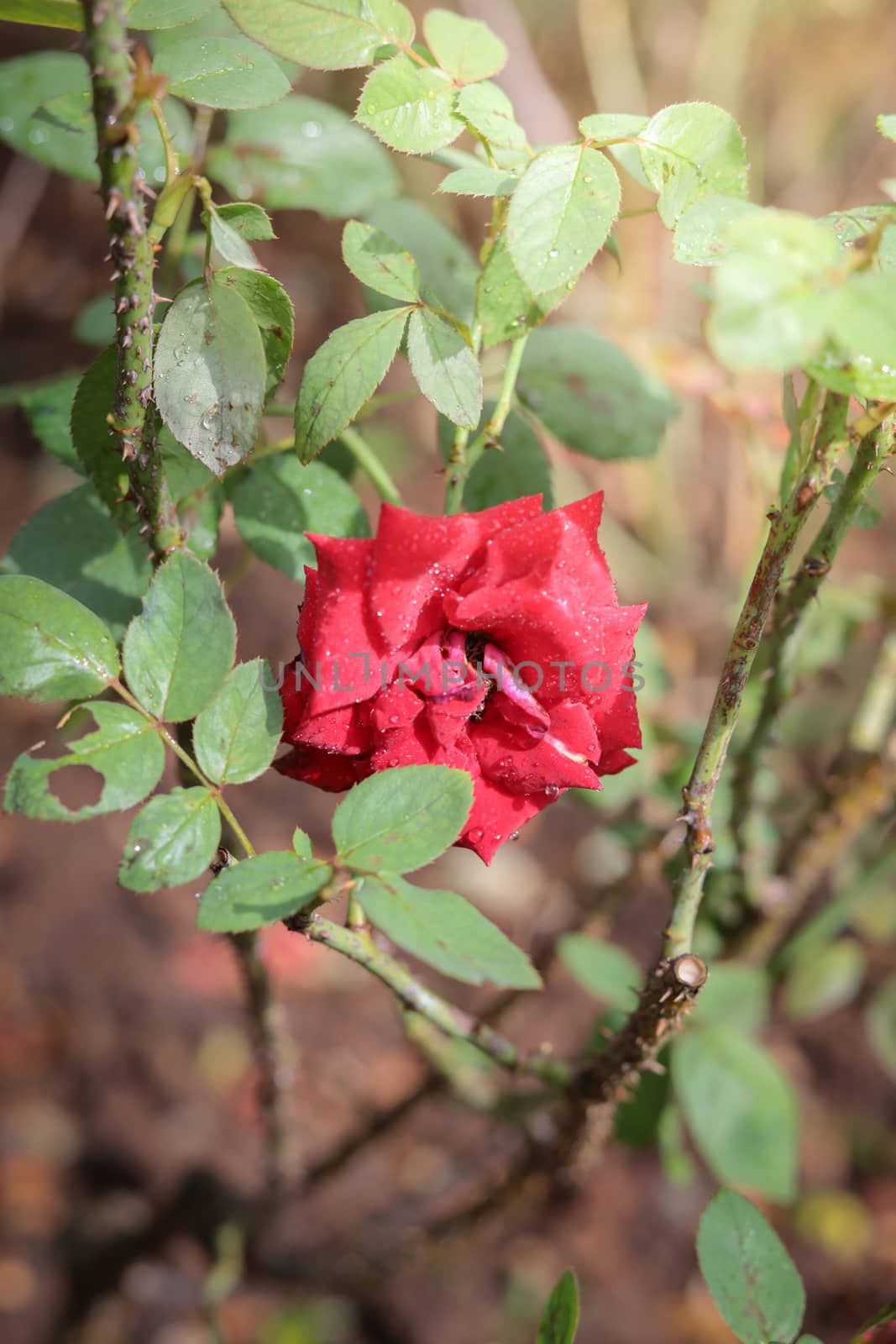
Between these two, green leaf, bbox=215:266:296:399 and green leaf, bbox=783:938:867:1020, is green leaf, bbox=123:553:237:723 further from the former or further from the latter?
green leaf, bbox=783:938:867:1020

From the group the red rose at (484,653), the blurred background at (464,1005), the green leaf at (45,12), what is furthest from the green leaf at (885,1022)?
the green leaf at (45,12)

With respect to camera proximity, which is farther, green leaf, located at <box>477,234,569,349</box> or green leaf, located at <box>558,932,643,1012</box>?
green leaf, located at <box>558,932,643,1012</box>

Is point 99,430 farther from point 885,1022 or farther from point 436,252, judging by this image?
point 885,1022

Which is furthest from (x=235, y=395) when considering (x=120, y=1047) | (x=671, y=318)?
(x=671, y=318)

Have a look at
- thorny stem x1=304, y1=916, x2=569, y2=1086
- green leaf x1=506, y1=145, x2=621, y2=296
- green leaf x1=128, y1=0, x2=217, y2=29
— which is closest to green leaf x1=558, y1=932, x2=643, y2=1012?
thorny stem x1=304, y1=916, x2=569, y2=1086

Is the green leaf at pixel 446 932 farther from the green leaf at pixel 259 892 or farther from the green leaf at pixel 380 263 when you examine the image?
the green leaf at pixel 380 263

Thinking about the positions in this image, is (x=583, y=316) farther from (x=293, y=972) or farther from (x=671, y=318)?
(x=293, y=972)

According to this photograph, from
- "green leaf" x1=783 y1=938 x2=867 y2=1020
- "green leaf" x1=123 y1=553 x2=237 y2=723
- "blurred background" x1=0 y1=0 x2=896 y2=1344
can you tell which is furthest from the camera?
"green leaf" x1=783 y1=938 x2=867 y2=1020
